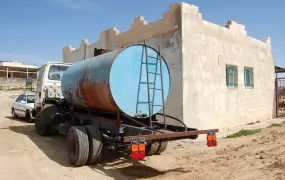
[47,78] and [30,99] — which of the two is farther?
[30,99]

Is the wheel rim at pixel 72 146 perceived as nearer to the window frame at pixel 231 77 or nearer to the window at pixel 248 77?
the window frame at pixel 231 77

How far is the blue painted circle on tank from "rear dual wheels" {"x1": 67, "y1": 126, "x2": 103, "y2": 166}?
36.2 inches

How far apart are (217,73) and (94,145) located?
23.8 ft

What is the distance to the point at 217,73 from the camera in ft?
38.0

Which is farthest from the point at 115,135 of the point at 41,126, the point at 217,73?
the point at 217,73

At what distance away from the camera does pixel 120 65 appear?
5.89m

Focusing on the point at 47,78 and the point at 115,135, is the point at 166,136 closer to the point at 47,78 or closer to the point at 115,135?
the point at 115,135

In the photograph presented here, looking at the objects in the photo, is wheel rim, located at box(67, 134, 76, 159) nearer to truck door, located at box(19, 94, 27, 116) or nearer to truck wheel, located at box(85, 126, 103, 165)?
truck wheel, located at box(85, 126, 103, 165)

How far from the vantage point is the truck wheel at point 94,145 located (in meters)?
6.03

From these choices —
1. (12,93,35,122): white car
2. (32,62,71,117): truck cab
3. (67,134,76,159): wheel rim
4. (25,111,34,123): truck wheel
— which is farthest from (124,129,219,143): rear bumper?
(25,111,34,123): truck wheel

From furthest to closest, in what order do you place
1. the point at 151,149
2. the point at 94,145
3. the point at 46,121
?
the point at 46,121 < the point at 151,149 < the point at 94,145

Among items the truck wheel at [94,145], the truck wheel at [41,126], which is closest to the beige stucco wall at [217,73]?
the truck wheel at [94,145]

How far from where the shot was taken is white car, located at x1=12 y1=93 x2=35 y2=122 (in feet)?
45.6

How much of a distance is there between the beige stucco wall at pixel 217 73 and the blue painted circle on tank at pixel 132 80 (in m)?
3.75
